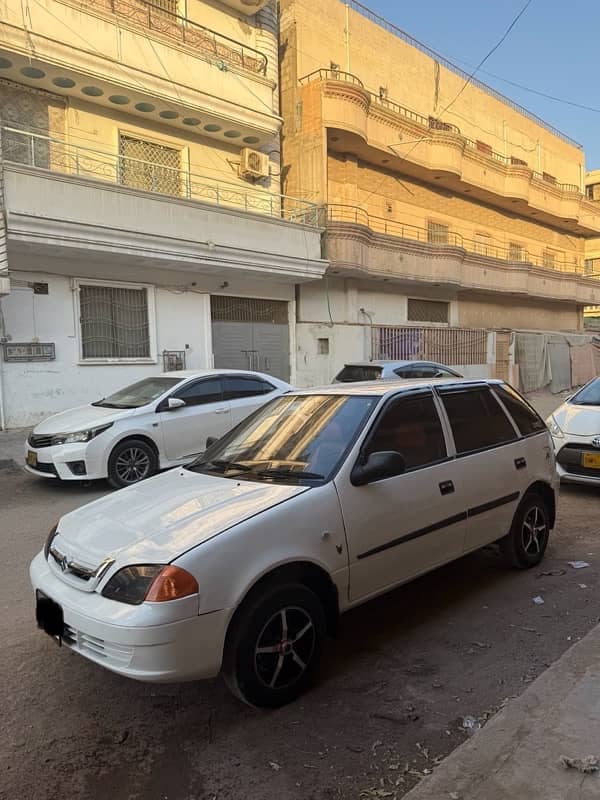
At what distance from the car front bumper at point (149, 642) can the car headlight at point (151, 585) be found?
47 millimetres

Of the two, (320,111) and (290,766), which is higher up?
(320,111)

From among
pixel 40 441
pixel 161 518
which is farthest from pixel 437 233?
pixel 161 518

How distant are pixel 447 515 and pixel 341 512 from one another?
992 mm

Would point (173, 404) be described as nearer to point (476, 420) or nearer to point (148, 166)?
point (476, 420)

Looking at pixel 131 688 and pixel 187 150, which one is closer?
pixel 131 688

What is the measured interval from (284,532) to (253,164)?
1459 cm

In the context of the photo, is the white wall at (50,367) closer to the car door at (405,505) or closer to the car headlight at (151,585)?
the car door at (405,505)

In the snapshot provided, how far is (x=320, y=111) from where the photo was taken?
16250mm

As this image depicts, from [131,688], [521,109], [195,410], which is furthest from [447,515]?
[521,109]

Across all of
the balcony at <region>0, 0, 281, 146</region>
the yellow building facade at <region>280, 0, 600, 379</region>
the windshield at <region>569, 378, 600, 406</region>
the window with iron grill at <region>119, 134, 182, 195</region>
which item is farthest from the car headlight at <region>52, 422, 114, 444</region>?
the yellow building facade at <region>280, 0, 600, 379</region>

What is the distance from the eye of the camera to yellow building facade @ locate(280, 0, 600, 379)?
1680 centimetres

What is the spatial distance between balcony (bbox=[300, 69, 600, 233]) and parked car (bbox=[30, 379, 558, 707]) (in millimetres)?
14718

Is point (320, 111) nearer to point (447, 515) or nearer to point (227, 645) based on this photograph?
point (447, 515)

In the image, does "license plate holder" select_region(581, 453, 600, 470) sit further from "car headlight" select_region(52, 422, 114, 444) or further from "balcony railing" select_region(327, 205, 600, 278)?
"balcony railing" select_region(327, 205, 600, 278)
